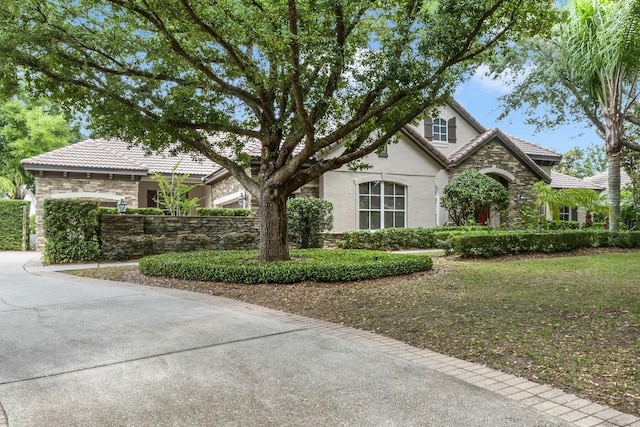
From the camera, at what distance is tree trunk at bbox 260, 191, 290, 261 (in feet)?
35.0

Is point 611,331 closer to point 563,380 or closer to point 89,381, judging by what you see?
point 563,380

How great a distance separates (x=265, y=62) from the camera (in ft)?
33.3

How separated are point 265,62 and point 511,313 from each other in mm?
6867

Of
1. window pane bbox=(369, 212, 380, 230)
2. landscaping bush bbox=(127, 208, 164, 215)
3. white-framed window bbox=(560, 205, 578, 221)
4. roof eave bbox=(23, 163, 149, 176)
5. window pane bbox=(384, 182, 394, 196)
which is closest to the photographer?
landscaping bush bbox=(127, 208, 164, 215)

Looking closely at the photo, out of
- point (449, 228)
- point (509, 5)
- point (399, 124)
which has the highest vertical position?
point (509, 5)

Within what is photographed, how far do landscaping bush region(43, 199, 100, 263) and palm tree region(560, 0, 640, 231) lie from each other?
15713 mm

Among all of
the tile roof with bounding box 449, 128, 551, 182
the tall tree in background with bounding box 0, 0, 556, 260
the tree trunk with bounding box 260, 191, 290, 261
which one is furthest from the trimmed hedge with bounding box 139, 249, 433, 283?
the tile roof with bounding box 449, 128, 551, 182

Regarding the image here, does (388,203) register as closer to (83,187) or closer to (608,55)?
(608,55)

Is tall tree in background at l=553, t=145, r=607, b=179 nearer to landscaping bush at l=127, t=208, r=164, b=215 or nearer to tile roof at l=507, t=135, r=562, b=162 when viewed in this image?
tile roof at l=507, t=135, r=562, b=162

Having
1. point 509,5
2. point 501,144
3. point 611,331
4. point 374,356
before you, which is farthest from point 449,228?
point 374,356

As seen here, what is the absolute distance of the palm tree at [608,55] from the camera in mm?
14875

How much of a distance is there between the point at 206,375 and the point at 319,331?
6.14 feet

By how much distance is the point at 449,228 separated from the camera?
59.8ft

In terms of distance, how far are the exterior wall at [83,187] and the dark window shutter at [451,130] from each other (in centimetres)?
1423
